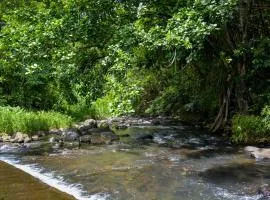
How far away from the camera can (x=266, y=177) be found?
33.1 feet

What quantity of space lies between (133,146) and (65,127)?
5.47 m

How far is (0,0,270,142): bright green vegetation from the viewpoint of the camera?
12.3 m

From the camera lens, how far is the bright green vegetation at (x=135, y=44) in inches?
486

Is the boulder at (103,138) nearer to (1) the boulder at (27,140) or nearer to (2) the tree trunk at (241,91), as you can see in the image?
(1) the boulder at (27,140)

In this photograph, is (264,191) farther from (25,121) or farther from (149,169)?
(25,121)

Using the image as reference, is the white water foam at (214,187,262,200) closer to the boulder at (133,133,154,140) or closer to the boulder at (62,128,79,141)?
the boulder at (133,133,154,140)

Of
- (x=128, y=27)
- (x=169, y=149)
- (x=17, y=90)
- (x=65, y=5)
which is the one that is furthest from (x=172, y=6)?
(x=17, y=90)

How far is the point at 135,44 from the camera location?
1335 centimetres

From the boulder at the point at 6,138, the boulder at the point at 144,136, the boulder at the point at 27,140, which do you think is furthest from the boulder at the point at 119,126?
the boulder at the point at 6,138

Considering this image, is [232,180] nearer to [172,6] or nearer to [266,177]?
[266,177]

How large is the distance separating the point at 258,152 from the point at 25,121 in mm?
8992

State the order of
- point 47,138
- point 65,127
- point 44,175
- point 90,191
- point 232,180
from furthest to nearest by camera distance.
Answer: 1. point 65,127
2. point 47,138
3. point 44,175
4. point 232,180
5. point 90,191

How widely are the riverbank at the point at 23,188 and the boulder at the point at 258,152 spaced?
579 centimetres

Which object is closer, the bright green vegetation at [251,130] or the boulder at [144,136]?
the bright green vegetation at [251,130]
